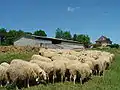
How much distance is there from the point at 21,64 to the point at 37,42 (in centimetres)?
5762

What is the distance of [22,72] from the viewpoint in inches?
585

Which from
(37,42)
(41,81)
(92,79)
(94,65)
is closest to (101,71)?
(94,65)

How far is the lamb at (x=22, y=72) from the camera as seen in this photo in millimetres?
14820

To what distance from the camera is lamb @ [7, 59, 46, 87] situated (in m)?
14.8

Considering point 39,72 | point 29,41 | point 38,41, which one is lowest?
point 39,72

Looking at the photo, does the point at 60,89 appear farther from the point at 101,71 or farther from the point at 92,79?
the point at 101,71

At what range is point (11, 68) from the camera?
49.3ft

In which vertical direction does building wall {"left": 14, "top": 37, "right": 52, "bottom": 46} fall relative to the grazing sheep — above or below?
above

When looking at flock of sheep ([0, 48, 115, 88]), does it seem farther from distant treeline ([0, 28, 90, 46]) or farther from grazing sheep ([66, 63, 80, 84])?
distant treeline ([0, 28, 90, 46])

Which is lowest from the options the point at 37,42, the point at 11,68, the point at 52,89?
the point at 52,89

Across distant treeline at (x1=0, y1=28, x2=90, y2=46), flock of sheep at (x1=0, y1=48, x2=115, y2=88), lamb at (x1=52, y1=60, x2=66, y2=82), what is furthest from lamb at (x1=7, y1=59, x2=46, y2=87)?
distant treeline at (x1=0, y1=28, x2=90, y2=46)

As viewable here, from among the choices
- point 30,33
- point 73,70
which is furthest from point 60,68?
point 30,33

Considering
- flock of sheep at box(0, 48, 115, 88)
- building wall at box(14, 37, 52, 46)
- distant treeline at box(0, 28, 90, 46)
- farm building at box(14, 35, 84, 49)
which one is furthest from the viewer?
distant treeline at box(0, 28, 90, 46)

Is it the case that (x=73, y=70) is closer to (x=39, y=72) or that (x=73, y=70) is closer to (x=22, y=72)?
(x=39, y=72)
